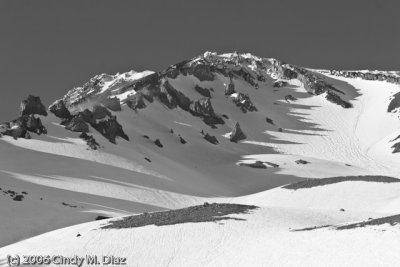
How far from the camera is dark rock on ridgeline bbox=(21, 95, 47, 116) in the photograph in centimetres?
8331

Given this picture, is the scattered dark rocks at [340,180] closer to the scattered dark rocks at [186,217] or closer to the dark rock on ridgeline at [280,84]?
the scattered dark rocks at [186,217]

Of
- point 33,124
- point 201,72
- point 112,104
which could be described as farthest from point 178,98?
point 33,124

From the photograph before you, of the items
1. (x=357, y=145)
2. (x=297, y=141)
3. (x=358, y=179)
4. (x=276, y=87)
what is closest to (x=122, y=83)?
(x=276, y=87)

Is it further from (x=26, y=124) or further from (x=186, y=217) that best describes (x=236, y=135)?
(x=186, y=217)

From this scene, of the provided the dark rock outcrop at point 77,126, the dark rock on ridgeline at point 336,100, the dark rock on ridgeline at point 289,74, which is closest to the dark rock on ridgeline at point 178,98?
the dark rock outcrop at point 77,126

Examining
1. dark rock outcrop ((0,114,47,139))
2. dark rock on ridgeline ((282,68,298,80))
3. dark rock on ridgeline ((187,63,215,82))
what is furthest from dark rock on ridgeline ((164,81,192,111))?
dark rock on ridgeline ((282,68,298,80))

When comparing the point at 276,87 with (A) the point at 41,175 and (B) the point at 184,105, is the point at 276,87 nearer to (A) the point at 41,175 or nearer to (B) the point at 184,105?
(B) the point at 184,105

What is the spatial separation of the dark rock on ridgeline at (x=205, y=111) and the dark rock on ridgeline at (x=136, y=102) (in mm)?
14935

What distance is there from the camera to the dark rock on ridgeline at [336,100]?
501 feet

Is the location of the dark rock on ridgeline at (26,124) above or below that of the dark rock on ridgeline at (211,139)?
above

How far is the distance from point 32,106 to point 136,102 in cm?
3215

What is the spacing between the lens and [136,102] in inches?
4461

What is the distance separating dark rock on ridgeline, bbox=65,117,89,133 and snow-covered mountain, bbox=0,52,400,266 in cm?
30

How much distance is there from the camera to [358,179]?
54.7m
